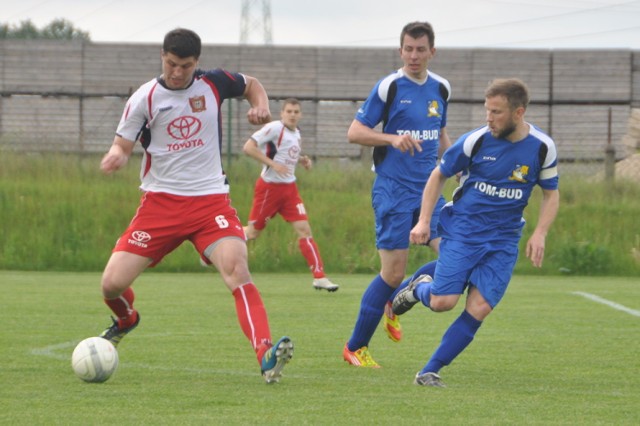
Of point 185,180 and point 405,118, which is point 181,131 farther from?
point 405,118

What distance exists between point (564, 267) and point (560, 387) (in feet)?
37.7

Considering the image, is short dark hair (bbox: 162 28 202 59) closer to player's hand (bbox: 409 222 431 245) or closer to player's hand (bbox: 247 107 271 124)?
player's hand (bbox: 247 107 271 124)

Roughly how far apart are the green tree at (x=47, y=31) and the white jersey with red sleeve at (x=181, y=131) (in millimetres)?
56872

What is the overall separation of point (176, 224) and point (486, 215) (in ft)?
5.78

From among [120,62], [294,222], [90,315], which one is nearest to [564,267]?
[294,222]

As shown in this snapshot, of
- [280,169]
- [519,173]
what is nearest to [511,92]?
[519,173]

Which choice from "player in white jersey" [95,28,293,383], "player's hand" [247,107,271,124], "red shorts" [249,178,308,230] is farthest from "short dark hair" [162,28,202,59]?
"red shorts" [249,178,308,230]

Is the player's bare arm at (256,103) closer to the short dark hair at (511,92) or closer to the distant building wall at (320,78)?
the short dark hair at (511,92)

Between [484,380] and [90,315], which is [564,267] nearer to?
[90,315]

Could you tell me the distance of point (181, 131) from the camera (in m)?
7.05

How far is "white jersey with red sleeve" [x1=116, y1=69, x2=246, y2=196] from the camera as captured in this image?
7004 millimetres

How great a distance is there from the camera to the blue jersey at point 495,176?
693cm

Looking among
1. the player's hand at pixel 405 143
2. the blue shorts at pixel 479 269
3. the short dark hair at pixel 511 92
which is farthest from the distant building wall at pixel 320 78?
the short dark hair at pixel 511 92

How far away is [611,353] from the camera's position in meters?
8.43
